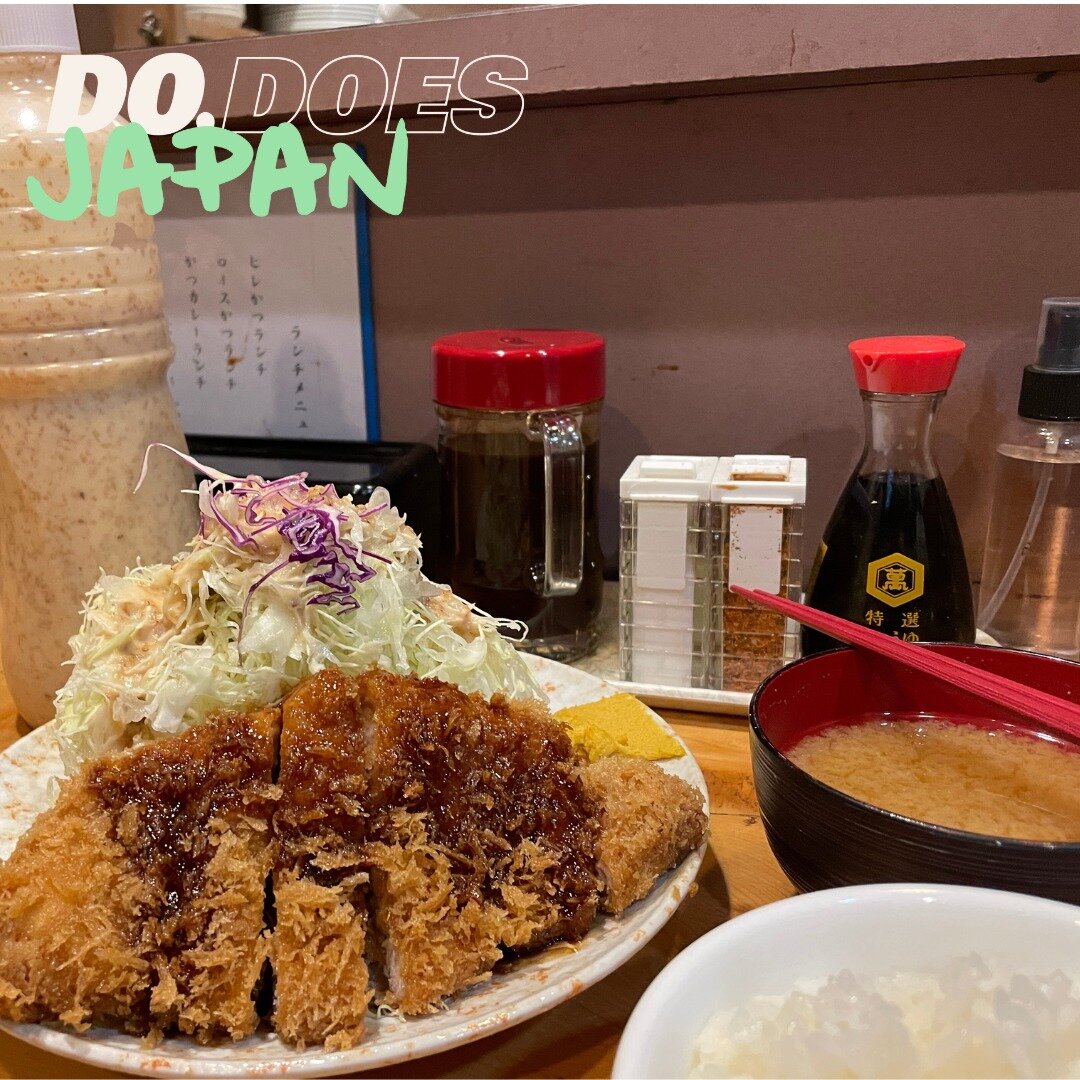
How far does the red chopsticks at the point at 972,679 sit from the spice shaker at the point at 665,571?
290 millimetres

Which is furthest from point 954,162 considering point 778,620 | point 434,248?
point 434,248

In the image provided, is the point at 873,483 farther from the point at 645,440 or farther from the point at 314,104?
the point at 314,104

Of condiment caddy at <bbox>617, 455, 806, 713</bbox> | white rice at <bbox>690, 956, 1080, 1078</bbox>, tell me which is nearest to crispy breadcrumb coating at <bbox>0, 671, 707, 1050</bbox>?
white rice at <bbox>690, 956, 1080, 1078</bbox>

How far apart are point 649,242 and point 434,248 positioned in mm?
395

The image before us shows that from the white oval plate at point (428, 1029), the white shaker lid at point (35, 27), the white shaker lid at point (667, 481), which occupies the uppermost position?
the white shaker lid at point (35, 27)

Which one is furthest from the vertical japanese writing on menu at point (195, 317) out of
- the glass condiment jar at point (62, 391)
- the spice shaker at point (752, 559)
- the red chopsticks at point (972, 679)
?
the red chopsticks at point (972, 679)

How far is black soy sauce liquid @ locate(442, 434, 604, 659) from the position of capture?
4.42ft

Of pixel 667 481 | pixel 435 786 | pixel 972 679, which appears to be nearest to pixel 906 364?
pixel 667 481

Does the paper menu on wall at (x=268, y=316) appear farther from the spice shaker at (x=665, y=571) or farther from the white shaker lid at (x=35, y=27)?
the spice shaker at (x=665, y=571)

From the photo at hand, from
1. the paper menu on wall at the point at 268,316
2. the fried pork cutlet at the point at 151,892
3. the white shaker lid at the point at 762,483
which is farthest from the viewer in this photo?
the paper menu on wall at the point at 268,316

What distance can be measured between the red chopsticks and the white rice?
0.96 feet

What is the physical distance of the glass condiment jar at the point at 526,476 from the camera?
1.27 metres

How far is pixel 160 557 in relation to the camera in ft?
3.97

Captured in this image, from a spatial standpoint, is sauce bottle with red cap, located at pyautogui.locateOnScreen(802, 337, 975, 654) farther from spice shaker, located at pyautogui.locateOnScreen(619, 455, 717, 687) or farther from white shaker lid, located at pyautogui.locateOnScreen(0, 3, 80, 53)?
white shaker lid, located at pyautogui.locateOnScreen(0, 3, 80, 53)
